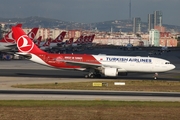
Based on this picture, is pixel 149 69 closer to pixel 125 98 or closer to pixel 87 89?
pixel 87 89

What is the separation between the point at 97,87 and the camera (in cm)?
5491

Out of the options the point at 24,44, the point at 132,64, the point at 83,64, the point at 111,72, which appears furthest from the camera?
the point at 24,44

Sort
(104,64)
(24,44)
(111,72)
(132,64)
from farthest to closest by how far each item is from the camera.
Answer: (24,44) < (104,64) < (132,64) < (111,72)

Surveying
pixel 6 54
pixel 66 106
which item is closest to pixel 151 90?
pixel 66 106

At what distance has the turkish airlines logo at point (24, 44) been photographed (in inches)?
2908

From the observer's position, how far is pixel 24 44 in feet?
244

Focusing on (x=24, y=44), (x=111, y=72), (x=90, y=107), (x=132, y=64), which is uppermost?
(x=24, y=44)

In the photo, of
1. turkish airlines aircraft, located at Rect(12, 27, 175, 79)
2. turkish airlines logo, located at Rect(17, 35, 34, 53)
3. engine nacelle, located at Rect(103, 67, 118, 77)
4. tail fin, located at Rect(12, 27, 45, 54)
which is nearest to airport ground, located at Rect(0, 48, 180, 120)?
engine nacelle, located at Rect(103, 67, 118, 77)

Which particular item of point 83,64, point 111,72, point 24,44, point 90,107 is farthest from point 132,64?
point 90,107

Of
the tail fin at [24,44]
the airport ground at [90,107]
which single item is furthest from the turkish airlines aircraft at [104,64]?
the airport ground at [90,107]

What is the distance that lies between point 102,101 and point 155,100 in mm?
5278

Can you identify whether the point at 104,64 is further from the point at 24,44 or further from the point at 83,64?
the point at 24,44

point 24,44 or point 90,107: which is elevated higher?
point 24,44

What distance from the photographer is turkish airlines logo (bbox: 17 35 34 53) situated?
73.9 m
